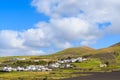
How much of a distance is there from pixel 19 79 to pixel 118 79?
54.0m

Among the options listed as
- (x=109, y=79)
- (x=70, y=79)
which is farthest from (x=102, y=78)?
(x=70, y=79)

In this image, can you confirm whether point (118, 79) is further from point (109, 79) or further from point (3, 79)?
point (3, 79)

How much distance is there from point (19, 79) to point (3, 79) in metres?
9.30

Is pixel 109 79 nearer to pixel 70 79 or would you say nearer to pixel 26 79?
pixel 70 79

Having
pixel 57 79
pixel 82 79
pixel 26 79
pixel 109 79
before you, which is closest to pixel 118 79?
pixel 109 79

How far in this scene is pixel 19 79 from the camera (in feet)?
598

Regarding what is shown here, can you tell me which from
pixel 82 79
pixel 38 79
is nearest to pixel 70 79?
pixel 82 79

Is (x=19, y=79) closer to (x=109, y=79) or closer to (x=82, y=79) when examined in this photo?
(x=82, y=79)

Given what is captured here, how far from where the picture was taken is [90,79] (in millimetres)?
178500

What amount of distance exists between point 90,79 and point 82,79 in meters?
4.47

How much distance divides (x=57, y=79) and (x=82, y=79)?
1352cm

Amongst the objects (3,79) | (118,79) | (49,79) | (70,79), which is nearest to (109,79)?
(118,79)

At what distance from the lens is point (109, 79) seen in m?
176

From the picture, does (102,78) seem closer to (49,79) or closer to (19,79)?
(49,79)
